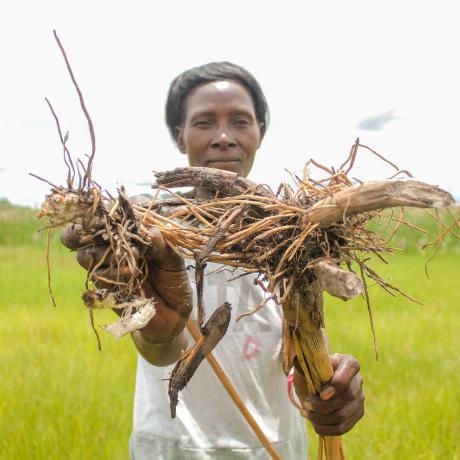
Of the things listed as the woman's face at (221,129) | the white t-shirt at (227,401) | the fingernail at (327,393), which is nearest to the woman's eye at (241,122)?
the woman's face at (221,129)

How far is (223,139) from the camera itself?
Result: 1.62 meters

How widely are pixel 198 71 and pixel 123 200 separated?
99 cm

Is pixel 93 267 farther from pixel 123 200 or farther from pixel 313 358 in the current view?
pixel 313 358

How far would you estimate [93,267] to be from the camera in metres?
0.92

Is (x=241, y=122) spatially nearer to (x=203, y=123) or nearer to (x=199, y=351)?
(x=203, y=123)

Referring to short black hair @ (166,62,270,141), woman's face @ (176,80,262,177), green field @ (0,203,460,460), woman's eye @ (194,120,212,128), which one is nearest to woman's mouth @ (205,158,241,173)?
woman's face @ (176,80,262,177)

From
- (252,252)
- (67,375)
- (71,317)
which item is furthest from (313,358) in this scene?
(71,317)

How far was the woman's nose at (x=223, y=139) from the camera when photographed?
1.62 meters

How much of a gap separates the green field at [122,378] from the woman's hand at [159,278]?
106 cm

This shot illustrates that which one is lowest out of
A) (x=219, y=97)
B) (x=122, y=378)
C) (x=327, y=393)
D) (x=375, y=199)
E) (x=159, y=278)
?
(x=122, y=378)

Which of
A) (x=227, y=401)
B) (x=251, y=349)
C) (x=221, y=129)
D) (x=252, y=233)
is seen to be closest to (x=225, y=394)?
(x=227, y=401)

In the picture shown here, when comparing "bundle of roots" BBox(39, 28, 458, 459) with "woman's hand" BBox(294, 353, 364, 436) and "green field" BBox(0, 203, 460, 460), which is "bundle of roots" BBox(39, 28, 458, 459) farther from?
"green field" BBox(0, 203, 460, 460)

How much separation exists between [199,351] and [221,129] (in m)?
0.86

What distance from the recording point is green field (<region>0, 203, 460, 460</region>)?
196 cm
